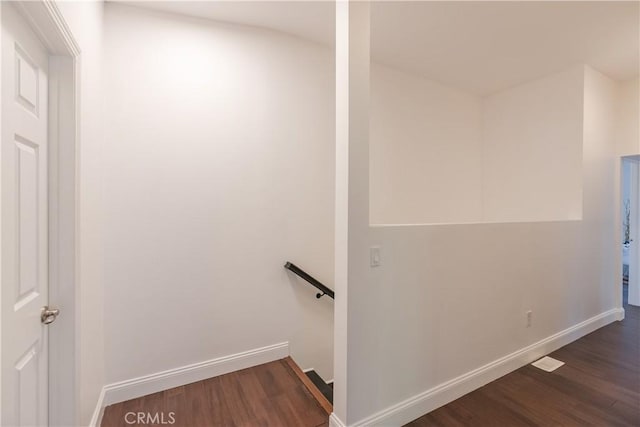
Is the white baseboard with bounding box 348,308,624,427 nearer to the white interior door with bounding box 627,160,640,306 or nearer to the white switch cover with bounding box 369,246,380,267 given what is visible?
the white switch cover with bounding box 369,246,380,267

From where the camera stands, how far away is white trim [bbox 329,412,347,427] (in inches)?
64.4

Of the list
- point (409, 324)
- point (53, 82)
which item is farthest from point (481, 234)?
point (53, 82)

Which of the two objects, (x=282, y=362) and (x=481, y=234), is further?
(x=282, y=362)

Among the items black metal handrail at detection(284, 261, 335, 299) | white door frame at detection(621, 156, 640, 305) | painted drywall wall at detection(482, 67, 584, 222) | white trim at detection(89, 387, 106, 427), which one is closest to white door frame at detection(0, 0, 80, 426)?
white trim at detection(89, 387, 106, 427)

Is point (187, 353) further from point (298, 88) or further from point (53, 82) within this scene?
point (298, 88)

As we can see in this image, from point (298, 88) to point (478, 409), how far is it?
277cm

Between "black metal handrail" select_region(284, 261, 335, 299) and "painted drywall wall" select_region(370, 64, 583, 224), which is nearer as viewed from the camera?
"black metal handrail" select_region(284, 261, 335, 299)

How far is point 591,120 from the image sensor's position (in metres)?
2.99

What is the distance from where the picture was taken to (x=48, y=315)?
4.11 feet

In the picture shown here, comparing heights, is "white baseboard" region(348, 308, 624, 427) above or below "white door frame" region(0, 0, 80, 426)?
below

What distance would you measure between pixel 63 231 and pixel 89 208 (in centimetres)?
30

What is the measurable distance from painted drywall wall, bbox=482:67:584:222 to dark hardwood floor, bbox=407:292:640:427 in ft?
4.55

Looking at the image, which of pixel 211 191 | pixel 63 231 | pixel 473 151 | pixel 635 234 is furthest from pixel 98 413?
pixel 635 234

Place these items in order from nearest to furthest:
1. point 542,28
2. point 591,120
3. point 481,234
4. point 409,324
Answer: point 409,324 → point 481,234 → point 542,28 → point 591,120
